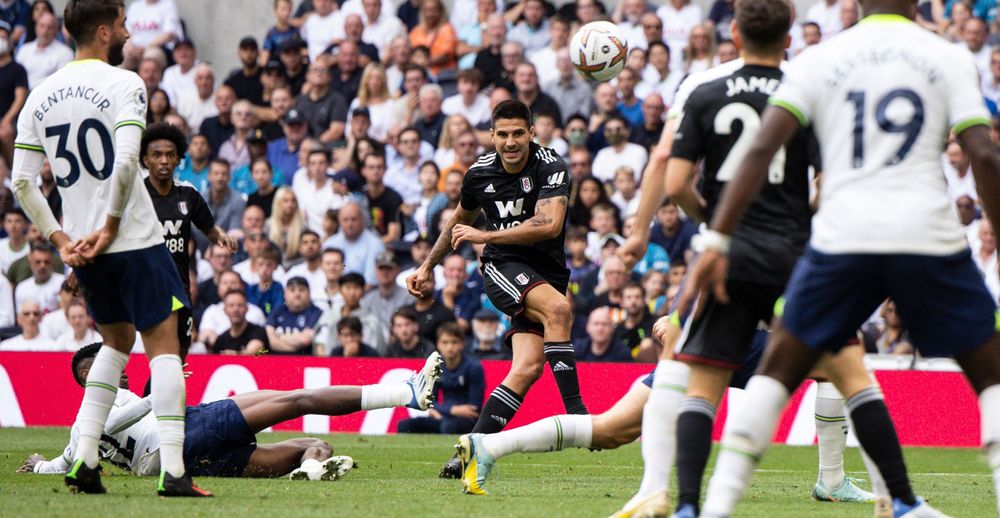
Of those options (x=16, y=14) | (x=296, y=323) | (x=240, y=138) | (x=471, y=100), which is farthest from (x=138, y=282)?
(x=16, y=14)

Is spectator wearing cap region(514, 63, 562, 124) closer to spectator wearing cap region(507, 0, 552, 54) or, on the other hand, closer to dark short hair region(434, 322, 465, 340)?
spectator wearing cap region(507, 0, 552, 54)

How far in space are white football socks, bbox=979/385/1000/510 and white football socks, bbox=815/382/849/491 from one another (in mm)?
2438

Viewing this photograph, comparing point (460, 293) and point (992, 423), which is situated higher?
point (992, 423)

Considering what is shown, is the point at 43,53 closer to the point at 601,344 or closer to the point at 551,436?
the point at 601,344

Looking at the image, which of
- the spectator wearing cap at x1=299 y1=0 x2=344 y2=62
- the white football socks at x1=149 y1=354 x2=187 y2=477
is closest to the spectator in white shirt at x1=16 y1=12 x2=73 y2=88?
the spectator wearing cap at x1=299 y1=0 x2=344 y2=62

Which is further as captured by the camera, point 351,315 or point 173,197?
point 351,315

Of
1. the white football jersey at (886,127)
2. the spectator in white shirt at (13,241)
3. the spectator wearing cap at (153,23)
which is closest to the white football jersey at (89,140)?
the white football jersey at (886,127)

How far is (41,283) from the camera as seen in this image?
17.8 m

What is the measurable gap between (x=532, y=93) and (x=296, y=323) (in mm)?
4389

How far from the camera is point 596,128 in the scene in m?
18.2

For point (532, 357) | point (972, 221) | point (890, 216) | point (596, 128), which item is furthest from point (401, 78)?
point (890, 216)

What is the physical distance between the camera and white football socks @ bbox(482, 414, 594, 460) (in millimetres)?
7344

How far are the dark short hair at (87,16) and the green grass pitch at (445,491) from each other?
2.44 meters

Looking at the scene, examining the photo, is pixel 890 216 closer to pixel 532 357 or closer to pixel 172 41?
pixel 532 357
